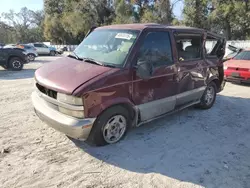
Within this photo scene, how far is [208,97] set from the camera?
229 inches

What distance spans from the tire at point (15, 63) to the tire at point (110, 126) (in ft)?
34.1

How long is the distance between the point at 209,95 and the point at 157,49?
94.2 inches

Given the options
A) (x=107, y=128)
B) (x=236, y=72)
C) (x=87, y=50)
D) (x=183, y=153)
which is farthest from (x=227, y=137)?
(x=236, y=72)

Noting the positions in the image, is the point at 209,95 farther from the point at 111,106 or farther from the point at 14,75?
the point at 14,75

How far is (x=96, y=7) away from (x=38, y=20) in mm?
38602

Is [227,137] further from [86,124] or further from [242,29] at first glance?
[242,29]

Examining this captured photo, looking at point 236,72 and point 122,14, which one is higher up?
point 122,14

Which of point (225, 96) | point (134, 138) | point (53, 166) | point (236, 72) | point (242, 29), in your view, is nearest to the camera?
point (53, 166)

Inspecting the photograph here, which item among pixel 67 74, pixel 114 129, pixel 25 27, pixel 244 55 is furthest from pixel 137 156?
pixel 25 27

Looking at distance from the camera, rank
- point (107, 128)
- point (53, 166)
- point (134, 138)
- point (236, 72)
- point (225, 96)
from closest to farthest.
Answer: point (53, 166) → point (107, 128) → point (134, 138) → point (225, 96) → point (236, 72)

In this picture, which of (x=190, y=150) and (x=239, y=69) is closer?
(x=190, y=150)

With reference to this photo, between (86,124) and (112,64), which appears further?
(112,64)

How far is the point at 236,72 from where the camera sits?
339 inches

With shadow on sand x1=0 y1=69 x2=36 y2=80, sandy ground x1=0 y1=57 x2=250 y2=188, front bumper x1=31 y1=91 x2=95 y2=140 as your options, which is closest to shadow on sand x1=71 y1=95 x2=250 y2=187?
sandy ground x1=0 y1=57 x2=250 y2=188
